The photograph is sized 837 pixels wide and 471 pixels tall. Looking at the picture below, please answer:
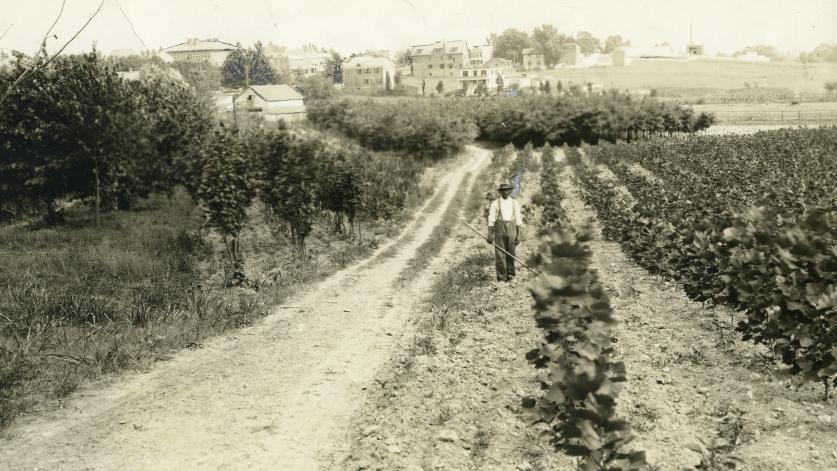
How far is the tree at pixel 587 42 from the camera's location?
5802 inches

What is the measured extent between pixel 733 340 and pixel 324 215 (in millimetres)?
20333

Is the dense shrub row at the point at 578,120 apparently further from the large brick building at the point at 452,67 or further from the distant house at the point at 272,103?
the large brick building at the point at 452,67

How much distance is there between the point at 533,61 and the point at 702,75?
3406 centimetres

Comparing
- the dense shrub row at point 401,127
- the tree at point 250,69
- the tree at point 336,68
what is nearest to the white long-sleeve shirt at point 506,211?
the dense shrub row at point 401,127

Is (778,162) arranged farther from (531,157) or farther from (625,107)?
(625,107)

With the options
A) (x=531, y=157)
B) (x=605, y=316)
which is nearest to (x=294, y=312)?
(x=605, y=316)

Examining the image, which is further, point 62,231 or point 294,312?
point 62,231

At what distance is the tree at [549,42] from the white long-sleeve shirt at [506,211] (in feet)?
409

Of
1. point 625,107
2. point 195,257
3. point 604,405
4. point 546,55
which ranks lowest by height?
point 195,257

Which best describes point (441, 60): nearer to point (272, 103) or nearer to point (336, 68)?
point (336, 68)

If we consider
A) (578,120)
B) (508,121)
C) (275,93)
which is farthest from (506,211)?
(275,93)

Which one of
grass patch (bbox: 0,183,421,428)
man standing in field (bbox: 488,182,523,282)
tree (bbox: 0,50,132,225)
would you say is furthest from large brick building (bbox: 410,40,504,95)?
man standing in field (bbox: 488,182,523,282)

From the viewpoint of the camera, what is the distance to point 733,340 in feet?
28.3

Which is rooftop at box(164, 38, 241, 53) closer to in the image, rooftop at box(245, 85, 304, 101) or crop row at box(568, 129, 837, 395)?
rooftop at box(245, 85, 304, 101)
